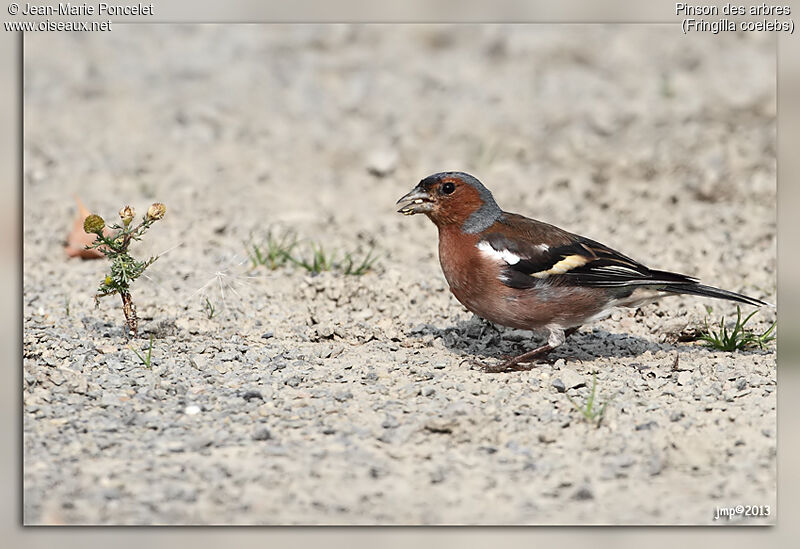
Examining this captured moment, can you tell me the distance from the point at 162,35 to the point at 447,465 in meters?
7.64

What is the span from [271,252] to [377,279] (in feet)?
2.80

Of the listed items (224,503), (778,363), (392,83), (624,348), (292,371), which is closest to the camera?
(224,503)

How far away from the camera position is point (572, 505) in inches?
169

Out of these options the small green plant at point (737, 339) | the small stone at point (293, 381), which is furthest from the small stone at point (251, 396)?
the small green plant at point (737, 339)

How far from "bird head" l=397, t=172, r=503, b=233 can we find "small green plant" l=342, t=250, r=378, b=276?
1.06 meters

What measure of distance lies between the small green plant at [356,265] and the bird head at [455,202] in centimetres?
106

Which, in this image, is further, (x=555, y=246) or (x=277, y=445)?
(x=555, y=246)

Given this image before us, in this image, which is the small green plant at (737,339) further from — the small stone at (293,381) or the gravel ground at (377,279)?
the small stone at (293,381)

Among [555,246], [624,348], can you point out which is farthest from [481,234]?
[624,348]

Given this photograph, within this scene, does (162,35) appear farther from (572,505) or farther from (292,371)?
(572,505)

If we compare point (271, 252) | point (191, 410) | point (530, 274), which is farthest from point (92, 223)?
point (530, 274)

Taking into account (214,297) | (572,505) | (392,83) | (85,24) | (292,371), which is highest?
(392,83)

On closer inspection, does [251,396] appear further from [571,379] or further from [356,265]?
[356,265]

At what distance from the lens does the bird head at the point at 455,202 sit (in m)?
5.98
